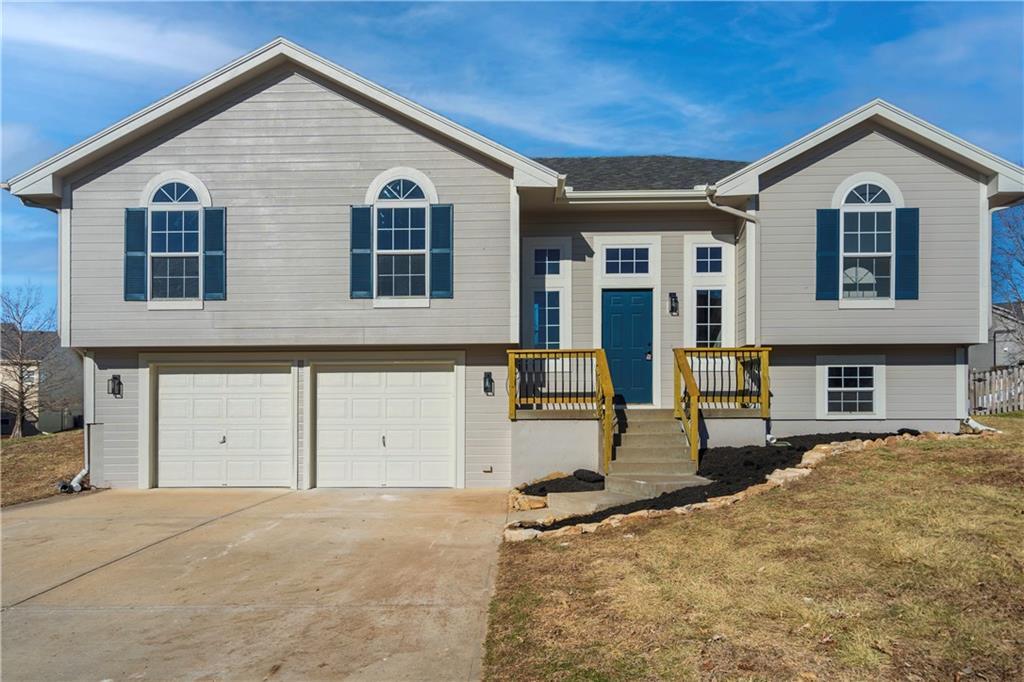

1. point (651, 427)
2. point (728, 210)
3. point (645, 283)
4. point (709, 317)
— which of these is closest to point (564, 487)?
point (651, 427)

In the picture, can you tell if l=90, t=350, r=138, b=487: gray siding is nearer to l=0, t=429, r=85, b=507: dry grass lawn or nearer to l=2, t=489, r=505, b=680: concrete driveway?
l=0, t=429, r=85, b=507: dry grass lawn

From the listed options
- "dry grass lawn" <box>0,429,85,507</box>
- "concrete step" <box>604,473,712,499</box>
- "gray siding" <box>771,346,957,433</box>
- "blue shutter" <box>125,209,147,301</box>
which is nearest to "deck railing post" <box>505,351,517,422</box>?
"concrete step" <box>604,473,712,499</box>

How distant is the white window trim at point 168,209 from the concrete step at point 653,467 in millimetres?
6948

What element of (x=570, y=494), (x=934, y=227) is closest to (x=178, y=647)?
(x=570, y=494)

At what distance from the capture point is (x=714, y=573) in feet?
19.3

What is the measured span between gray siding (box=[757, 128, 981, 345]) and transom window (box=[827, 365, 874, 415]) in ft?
2.40

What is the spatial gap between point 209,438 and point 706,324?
8.62 m

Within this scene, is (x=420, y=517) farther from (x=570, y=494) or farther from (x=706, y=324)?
(x=706, y=324)

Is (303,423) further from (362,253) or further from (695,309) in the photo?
(695,309)

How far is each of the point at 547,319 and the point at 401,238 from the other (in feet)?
9.62

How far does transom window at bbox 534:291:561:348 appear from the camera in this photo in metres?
12.6

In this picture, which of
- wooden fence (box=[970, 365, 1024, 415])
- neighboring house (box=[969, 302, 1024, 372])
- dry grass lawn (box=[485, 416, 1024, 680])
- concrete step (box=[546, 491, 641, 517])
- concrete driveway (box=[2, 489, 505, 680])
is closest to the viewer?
dry grass lawn (box=[485, 416, 1024, 680])

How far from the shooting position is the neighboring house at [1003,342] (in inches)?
989

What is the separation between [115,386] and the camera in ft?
38.9
